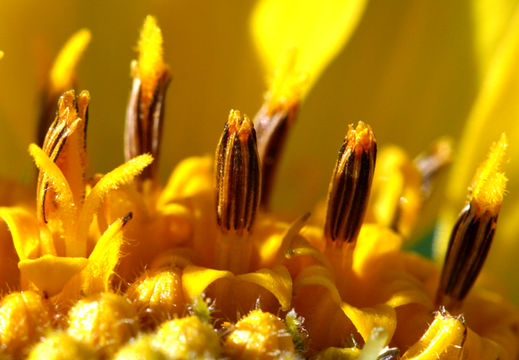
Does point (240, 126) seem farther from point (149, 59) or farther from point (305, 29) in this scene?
point (305, 29)

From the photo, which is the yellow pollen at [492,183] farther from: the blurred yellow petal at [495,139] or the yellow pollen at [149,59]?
the yellow pollen at [149,59]

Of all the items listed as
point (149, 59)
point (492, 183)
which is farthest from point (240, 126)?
point (492, 183)

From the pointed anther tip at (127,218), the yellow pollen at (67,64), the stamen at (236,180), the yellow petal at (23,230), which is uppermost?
the yellow pollen at (67,64)

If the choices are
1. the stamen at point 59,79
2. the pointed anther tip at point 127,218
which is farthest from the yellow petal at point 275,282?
the stamen at point 59,79

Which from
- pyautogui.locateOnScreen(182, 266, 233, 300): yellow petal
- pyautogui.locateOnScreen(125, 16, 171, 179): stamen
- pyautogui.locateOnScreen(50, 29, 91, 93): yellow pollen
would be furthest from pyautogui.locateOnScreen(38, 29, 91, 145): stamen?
pyautogui.locateOnScreen(182, 266, 233, 300): yellow petal

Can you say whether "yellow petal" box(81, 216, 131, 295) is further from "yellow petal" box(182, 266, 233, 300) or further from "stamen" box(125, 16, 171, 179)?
"stamen" box(125, 16, 171, 179)

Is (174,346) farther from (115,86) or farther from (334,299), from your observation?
(115,86)
